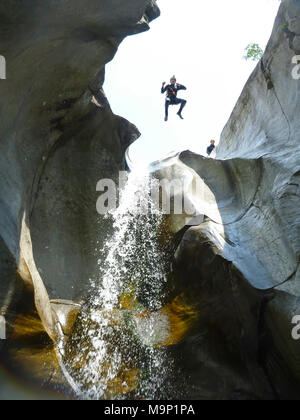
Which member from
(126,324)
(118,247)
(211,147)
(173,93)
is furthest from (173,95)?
(126,324)

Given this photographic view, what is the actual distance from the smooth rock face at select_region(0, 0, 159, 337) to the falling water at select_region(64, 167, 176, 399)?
59cm

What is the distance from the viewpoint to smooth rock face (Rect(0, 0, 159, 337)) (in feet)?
18.2

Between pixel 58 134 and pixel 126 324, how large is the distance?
457cm

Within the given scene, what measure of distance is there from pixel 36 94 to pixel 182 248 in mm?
4273

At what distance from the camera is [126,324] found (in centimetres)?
645

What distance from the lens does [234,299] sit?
6266 millimetres

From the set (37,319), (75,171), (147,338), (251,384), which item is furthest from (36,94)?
(251,384)

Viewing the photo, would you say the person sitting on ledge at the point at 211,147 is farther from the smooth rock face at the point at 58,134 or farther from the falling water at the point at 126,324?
the falling water at the point at 126,324

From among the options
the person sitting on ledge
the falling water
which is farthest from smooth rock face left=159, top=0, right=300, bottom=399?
the person sitting on ledge

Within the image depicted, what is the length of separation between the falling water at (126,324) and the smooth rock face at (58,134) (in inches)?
23.4

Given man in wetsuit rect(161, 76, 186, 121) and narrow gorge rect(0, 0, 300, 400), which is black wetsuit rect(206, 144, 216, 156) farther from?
narrow gorge rect(0, 0, 300, 400)

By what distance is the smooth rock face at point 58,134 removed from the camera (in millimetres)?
5543

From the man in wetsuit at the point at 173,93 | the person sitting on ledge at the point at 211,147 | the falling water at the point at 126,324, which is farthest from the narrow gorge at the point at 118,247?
the person sitting on ledge at the point at 211,147
